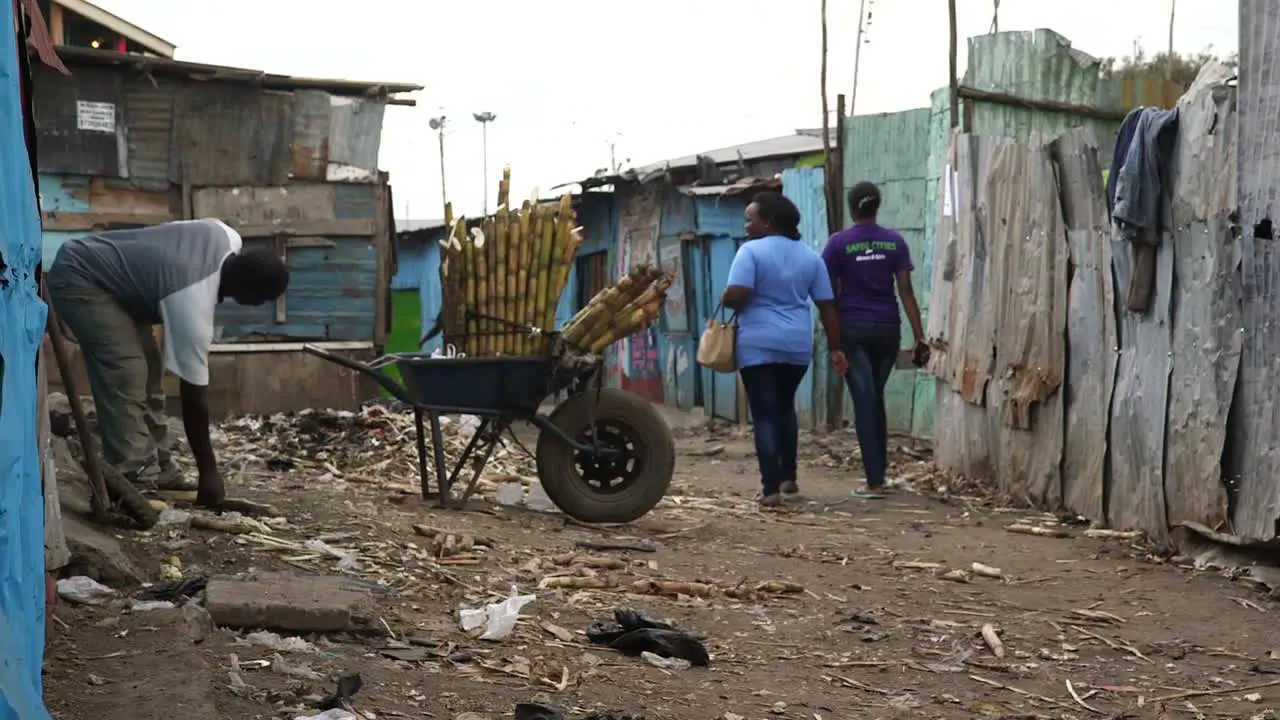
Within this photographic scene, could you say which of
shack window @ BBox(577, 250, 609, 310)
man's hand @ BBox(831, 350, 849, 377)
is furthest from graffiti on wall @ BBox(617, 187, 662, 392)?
man's hand @ BBox(831, 350, 849, 377)

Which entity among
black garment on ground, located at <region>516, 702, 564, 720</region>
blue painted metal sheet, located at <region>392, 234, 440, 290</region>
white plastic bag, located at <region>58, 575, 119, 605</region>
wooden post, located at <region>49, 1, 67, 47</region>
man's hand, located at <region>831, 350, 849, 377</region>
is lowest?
black garment on ground, located at <region>516, 702, 564, 720</region>

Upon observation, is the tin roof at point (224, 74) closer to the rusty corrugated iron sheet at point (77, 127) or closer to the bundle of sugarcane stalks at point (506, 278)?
the rusty corrugated iron sheet at point (77, 127)

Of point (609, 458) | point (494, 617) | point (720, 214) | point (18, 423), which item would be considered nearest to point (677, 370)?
point (720, 214)

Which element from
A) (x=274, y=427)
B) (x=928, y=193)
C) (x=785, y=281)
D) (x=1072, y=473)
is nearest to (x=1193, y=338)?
(x=1072, y=473)

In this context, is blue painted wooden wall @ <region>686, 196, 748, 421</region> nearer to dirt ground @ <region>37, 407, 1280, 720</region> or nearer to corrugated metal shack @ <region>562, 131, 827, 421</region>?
corrugated metal shack @ <region>562, 131, 827, 421</region>

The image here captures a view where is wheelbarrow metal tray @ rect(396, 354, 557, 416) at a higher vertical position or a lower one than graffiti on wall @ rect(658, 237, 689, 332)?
lower

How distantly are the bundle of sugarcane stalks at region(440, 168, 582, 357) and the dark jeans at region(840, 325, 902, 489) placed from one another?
2.42 m

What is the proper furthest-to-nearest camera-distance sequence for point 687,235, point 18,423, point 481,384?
point 687,235
point 481,384
point 18,423

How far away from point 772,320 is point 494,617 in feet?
14.2

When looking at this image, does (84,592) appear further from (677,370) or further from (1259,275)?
(677,370)

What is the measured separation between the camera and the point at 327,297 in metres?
17.9

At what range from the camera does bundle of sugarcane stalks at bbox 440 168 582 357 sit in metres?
8.52

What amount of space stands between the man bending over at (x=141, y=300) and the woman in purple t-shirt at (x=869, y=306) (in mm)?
4061

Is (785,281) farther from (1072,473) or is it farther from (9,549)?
(9,549)
